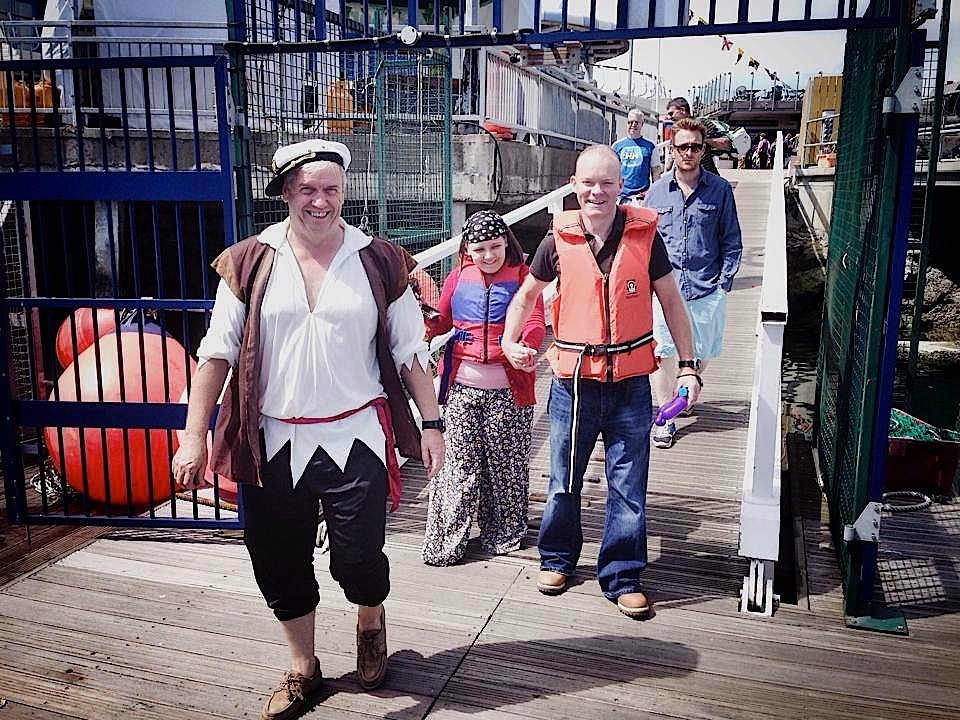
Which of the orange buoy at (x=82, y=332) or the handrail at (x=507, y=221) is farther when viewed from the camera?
the orange buoy at (x=82, y=332)

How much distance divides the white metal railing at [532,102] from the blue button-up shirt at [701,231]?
559cm

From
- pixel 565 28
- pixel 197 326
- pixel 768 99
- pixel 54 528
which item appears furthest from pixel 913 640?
pixel 768 99

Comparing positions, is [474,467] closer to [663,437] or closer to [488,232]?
[488,232]

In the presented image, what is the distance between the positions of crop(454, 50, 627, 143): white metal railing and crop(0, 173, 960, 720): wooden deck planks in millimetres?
7549

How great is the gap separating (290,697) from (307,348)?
1210 mm

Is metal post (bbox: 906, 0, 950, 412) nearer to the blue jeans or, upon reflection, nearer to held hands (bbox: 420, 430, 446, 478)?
the blue jeans

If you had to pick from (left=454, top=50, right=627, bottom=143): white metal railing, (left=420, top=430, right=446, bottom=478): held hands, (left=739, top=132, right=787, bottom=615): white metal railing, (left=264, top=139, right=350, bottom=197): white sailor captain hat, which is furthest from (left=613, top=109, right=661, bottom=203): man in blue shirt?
(left=264, top=139, right=350, bottom=197): white sailor captain hat

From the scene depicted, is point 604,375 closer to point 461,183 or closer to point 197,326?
point 461,183

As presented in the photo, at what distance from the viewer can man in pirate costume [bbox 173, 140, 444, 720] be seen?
2801 mm

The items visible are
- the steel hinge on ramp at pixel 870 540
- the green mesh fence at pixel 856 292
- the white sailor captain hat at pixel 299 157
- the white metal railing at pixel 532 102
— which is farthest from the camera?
the white metal railing at pixel 532 102

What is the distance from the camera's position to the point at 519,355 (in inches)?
149

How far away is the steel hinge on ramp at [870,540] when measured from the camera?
3.59 metres

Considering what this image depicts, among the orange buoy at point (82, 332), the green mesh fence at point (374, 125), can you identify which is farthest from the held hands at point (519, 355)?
the orange buoy at point (82, 332)

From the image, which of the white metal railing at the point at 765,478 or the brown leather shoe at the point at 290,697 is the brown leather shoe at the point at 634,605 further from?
the brown leather shoe at the point at 290,697
